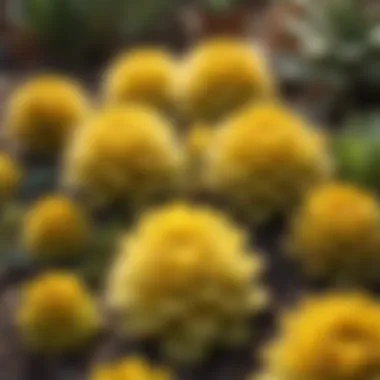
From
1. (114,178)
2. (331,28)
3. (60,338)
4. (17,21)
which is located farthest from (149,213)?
(17,21)

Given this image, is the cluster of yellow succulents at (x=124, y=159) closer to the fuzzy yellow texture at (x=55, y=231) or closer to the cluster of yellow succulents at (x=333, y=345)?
the fuzzy yellow texture at (x=55, y=231)

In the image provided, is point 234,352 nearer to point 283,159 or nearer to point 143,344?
point 143,344

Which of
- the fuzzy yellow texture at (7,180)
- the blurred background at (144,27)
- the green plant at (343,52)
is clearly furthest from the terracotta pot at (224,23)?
the fuzzy yellow texture at (7,180)

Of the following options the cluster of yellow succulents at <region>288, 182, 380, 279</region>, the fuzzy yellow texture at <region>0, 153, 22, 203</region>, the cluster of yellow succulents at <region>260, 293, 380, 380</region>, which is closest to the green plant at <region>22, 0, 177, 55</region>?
the fuzzy yellow texture at <region>0, 153, 22, 203</region>

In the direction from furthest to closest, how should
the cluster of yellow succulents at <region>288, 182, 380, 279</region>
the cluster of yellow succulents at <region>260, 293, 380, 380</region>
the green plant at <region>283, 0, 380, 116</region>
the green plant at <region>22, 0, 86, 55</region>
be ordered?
the green plant at <region>22, 0, 86, 55</region>, the green plant at <region>283, 0, 380, 116</region>, the cluster of yellow succulents at <region>288, 182, 380, 279</region>, the cluster of yellow succulents at <region>260, 293, 380, 380</region>

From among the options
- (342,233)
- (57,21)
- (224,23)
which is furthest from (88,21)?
(342,233)

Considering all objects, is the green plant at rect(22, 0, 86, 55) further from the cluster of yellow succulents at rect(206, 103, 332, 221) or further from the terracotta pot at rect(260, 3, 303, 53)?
the cluster of yellow succulents at rect(206, 103, 332, 221)
